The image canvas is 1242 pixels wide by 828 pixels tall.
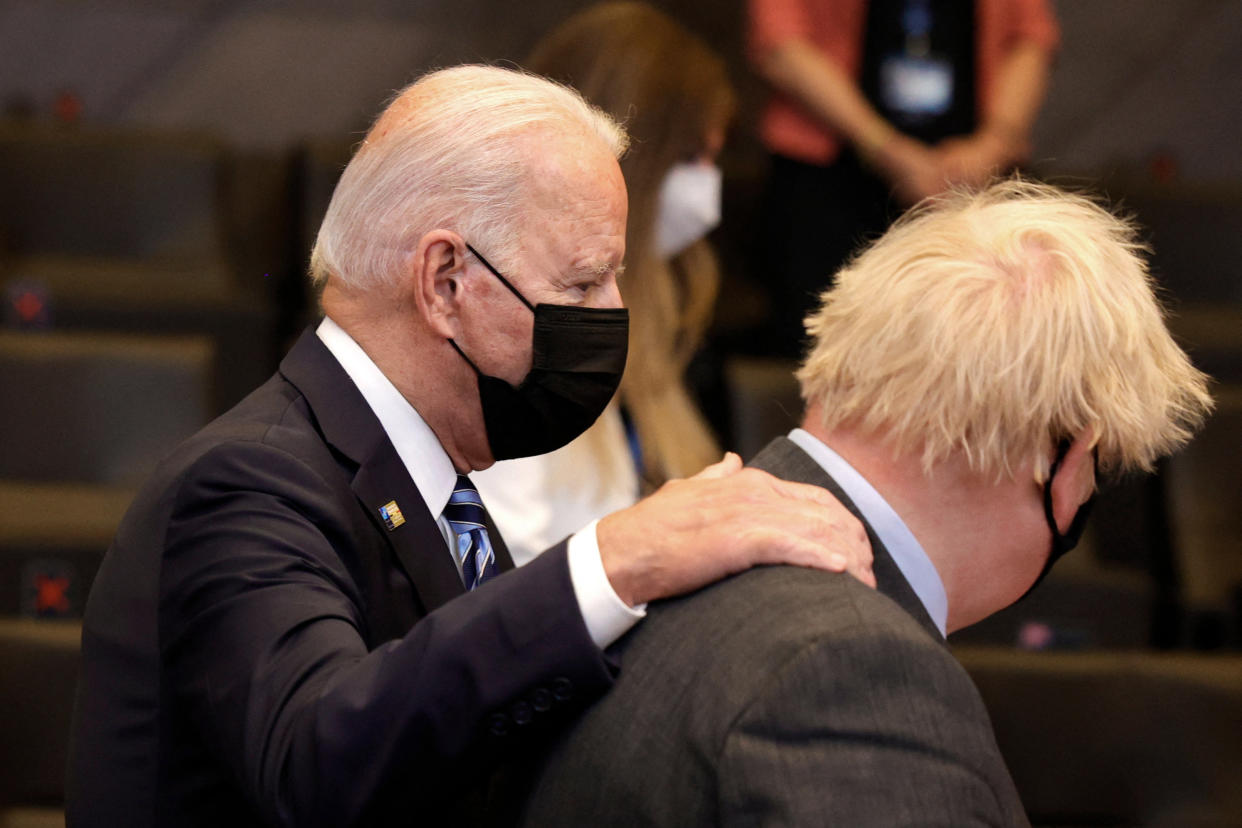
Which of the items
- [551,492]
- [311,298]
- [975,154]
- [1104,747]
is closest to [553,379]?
[551,492]

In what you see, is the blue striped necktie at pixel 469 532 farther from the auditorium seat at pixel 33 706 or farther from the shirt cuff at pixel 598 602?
the auditorium seat at pixel 33 706

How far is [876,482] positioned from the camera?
52.7 inches

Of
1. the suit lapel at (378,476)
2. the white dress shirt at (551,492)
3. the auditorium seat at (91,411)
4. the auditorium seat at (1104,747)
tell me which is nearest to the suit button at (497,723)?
the suit lapel at (378,476)

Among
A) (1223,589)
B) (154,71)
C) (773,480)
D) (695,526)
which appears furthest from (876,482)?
(154,71)

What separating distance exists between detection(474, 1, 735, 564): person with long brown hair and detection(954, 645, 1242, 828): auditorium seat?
68cm

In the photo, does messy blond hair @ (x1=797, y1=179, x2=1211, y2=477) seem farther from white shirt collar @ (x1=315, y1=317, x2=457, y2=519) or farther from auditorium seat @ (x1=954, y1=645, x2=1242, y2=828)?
auditorium seat @ (x1=954, y1=645, x2=1242, y2=828)

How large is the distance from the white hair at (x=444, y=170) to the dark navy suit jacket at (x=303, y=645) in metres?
0.13

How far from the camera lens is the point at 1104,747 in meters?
2.50

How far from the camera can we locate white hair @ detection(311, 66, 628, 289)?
1.41 m

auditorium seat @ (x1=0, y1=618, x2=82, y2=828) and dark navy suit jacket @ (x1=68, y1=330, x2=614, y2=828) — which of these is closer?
dark navy suit jacket @ (x1=68, y1=330, x2=614, y2=828)

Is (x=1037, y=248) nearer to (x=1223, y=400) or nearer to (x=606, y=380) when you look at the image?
(x=606, y=380)

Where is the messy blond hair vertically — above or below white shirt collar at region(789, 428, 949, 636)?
above

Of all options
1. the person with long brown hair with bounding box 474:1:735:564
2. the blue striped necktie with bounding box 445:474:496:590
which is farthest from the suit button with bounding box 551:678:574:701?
the person with long brown hair with bounding box 474:1:735:564

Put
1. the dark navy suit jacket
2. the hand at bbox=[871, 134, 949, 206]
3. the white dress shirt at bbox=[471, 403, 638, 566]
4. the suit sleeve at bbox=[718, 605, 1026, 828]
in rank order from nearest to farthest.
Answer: the suit sleeve at bbox=[718, 605, 1026, 828] → the dark navy suit jacket → the white dress shirt at bbox=[471, 403, 638, 566] → the hand at bbox=[871, 134, 949, 206]
